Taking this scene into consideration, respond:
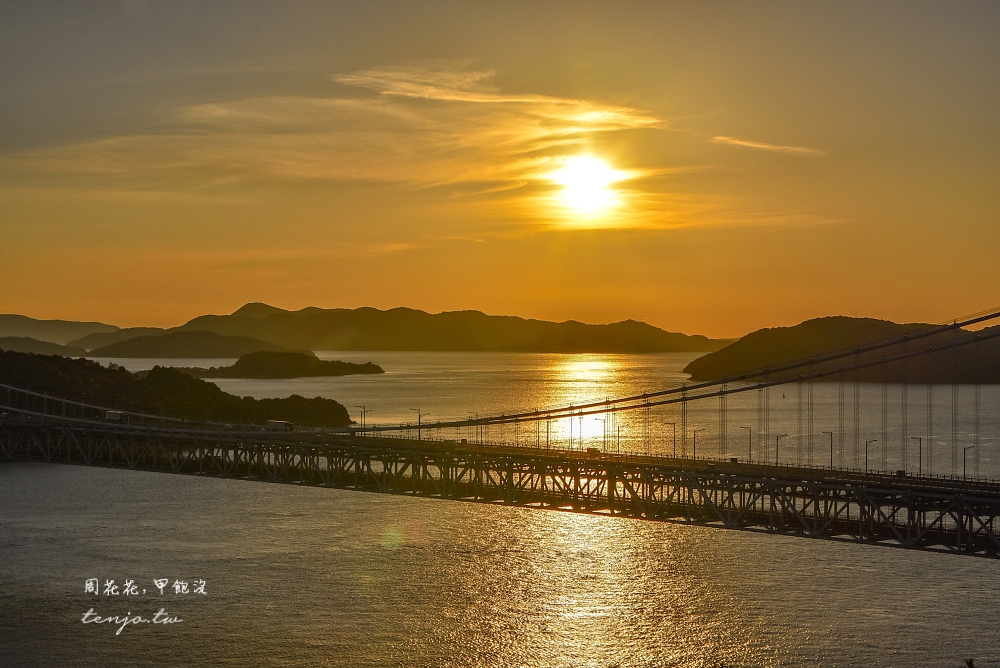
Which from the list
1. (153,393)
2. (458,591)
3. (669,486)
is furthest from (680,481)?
(153,393)

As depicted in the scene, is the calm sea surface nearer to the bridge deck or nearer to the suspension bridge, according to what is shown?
the suspension bridge

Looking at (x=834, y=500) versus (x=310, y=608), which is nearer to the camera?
(x=834, y=500)

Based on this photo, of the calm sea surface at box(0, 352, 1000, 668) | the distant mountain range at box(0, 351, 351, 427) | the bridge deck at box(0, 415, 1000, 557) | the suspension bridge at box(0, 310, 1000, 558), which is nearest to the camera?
the bridge deck at box(0, 415, 1000, 557)

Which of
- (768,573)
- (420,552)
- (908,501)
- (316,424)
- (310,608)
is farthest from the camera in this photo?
(316,424)

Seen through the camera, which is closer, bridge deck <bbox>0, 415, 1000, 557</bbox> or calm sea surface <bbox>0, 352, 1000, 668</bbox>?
bridge deck <bbox>0, 415, 1000, 557</bbox>

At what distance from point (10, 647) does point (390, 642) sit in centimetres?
2081

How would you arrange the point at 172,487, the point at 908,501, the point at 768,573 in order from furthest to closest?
the point at 172,487, the point at 768,573, the point at 908,501

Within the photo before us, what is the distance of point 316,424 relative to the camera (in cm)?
17275

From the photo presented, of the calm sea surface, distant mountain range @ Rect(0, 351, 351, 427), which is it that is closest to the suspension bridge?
the calm sea surface

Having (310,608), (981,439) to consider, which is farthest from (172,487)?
(981,439)

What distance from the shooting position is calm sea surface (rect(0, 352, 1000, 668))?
2087 inches

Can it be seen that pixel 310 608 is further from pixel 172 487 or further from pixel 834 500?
pixel 172 487

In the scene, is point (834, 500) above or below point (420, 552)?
above

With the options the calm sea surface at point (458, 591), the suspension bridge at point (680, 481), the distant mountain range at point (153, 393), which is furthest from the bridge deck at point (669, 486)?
the distant mountain range at point (153, 393)
